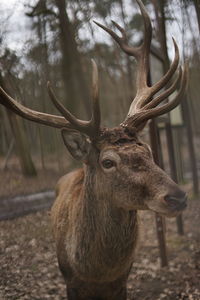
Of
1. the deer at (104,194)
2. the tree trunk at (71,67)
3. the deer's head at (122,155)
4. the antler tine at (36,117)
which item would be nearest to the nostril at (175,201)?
the deer's head at (122,155)

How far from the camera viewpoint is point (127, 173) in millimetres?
2502

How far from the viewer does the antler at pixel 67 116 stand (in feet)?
8.74

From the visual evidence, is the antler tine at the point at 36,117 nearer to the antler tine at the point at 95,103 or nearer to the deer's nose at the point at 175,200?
the antler tine at the point at 95,103

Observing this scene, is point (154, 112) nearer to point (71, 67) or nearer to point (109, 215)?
point (109, 215)

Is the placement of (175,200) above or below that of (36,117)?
below

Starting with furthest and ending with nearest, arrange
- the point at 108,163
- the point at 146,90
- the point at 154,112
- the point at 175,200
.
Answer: the point at 146,90
the point at 154,112
the point at 108,163
the point at 175,200

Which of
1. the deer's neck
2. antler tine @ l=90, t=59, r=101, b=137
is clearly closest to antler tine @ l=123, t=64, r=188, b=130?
antler tine @ l=90, t=59, r=101, b=137

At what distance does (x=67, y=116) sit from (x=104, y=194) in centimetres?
70

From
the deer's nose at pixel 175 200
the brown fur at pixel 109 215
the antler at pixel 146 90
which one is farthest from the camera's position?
the antler at pixel 146 90

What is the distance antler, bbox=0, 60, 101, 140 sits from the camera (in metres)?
2.66

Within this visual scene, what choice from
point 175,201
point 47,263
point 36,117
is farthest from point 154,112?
point 47,263

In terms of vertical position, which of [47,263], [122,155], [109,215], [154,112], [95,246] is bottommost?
[47,263]

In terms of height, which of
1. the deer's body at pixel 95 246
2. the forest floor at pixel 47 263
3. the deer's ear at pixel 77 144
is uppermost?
the deer's ear at pixel 77 144

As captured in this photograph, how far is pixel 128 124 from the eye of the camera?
2883 mm
